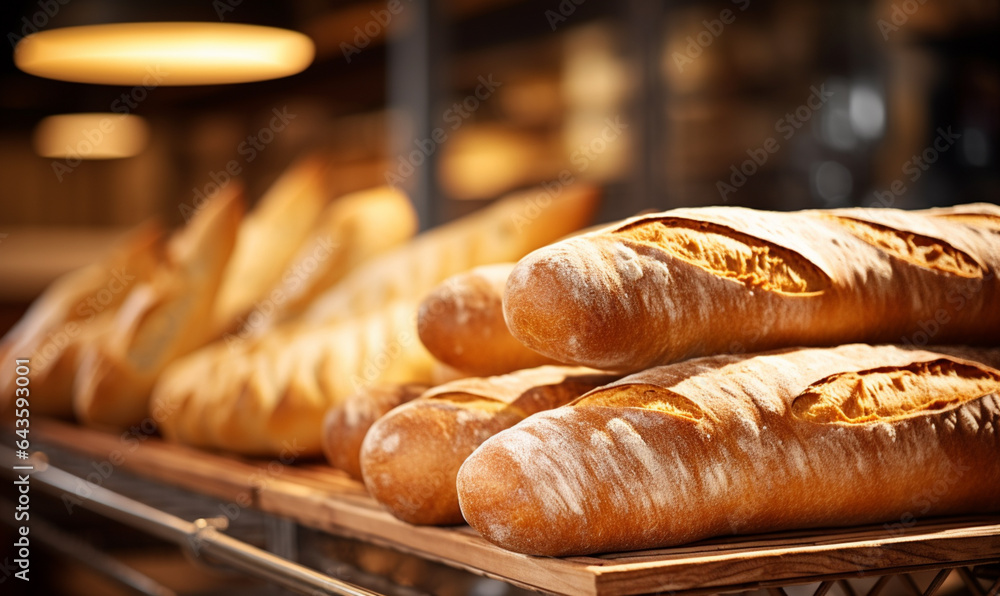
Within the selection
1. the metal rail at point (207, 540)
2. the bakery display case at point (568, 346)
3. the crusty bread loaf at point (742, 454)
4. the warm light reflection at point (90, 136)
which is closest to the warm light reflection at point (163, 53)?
the bakery display case at point (568, 346)

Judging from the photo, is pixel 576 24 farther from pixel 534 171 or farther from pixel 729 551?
pixel 729 551

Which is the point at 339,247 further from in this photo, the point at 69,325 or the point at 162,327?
the point at 69,325

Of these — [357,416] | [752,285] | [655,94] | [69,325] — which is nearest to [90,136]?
[655,94]

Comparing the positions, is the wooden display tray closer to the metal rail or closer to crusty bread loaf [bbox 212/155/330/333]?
the metal rail

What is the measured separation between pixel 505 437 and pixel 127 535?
200 centimetres

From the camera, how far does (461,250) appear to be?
1361 mm

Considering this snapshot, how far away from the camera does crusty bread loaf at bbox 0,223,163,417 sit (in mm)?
1821

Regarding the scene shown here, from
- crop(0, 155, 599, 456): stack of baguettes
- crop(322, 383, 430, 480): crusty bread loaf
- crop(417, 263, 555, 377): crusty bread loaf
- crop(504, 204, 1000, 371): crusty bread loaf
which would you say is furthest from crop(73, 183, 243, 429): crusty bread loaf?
crop(504, 204, 1000, 371): crusty bread loaf

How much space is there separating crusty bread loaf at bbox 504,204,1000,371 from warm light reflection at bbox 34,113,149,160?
4.91m

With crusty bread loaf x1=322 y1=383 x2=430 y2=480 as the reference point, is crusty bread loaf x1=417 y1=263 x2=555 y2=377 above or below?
above

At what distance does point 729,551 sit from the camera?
68 cm

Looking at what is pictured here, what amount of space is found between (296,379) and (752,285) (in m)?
0.63

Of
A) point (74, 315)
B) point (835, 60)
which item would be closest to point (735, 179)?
point (835, 60)

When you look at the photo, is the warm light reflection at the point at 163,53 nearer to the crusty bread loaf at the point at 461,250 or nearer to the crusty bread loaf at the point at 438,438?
the crusty bread loaf at the point at 461,250
